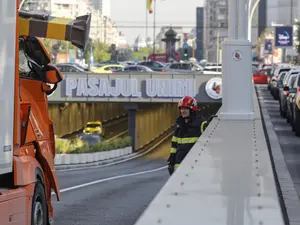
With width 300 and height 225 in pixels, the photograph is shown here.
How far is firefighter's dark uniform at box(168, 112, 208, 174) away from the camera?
41.3 ft

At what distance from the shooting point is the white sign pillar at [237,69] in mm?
18094

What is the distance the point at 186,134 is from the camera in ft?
41.6

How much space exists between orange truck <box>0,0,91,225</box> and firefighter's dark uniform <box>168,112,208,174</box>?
2.27 m

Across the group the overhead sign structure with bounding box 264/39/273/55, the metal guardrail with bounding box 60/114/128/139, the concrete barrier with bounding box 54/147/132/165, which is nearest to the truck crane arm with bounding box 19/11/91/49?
the concrete barrier with bounding box 54/147/132/165

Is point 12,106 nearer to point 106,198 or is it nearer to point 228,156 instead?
point 228,156

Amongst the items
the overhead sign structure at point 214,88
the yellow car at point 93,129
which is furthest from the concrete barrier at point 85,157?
the yellow car at point 93,129

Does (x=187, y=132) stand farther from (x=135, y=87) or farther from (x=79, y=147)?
(x=135, y=87)

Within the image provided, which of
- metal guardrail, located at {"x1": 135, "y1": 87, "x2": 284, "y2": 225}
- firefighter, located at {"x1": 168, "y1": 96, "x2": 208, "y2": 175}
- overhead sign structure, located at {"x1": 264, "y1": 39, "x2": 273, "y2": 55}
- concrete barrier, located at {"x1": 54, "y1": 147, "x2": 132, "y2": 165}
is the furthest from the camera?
overhead sign structure, located at {"x1": 264, "y1": 39, "x2": 273, "y2": 55}

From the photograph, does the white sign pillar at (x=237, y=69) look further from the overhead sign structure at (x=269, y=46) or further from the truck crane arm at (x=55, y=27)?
the overhead sign structure at (x=269, y=46)

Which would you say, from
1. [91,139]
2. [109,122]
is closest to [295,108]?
[91,139]

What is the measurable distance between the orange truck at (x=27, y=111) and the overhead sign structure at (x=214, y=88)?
53.4 metres

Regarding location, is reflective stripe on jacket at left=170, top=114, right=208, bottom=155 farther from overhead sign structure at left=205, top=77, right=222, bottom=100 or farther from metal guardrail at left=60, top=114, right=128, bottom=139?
metal guardrail at left=60, top=114, right=128, bottom=139

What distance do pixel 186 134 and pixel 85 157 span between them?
40.0 meters

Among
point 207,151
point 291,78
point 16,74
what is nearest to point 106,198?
point 291,78
